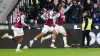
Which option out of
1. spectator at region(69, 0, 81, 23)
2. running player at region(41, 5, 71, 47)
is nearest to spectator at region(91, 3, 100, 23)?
spectator at region(69, 0, 81, 23)

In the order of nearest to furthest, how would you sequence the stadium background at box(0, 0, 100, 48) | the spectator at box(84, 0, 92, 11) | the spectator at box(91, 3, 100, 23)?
1. the stadium background at box(0, 0, 100, 48)
2. the spectator at box(91, 3, 100, 23)
3. the spectator at box(84, 0, 92, 11)

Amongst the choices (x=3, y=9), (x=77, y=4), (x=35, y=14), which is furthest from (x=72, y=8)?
(x=3, y=9)

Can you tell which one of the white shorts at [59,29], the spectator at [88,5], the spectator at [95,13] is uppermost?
the spectator at [88,5]

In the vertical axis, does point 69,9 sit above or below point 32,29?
above

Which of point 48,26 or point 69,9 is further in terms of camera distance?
point 69,9

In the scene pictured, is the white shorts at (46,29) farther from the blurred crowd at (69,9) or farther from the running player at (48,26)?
the blurred crowd at (69,9)

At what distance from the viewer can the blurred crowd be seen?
23.2 m

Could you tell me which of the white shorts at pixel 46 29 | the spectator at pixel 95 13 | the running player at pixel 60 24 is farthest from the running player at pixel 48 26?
the spectator at pixel 95 13

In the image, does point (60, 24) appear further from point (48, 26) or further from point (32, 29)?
point (32, 29)

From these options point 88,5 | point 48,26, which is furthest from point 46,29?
point 88,5

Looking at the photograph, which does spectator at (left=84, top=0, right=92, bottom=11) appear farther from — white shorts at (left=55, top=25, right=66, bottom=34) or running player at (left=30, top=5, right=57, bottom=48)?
→ running player at (left=30, top=5, right=57, bottom=48)

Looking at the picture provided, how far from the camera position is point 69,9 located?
→ 917 inches

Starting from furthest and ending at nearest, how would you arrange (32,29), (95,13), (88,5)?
(88,5) → (95,13) → (32,29)

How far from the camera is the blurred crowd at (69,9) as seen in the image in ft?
76.0
